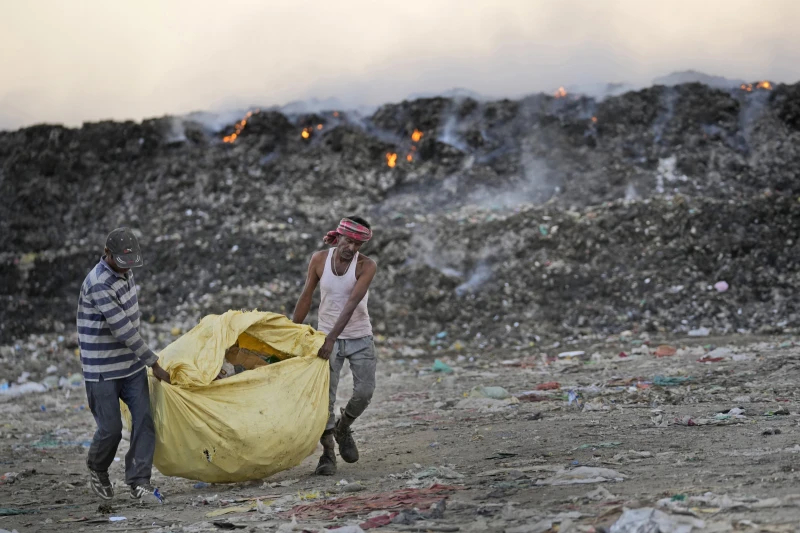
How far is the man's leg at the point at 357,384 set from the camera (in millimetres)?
4852

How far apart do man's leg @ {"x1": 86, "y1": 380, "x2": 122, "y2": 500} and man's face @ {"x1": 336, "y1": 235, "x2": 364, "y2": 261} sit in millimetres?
1369

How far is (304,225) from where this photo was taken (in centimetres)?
1473

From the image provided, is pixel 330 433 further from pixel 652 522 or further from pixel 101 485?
pixel 652 522

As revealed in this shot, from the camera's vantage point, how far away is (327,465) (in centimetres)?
486

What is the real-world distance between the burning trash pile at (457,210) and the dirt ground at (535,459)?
126 inches

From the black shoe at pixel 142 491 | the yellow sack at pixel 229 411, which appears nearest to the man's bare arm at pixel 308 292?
the yellow sack at pixel 229 411

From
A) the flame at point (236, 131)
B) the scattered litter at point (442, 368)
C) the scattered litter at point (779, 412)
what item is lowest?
the scattered litter at point (442, 368)

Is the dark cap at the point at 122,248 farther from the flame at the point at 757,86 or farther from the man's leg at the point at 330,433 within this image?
the flame at the point at 757,86

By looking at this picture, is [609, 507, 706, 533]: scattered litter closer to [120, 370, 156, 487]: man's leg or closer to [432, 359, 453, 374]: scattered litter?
[120, 370, 156, 487]: man's leg

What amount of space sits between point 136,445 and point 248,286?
875 cm

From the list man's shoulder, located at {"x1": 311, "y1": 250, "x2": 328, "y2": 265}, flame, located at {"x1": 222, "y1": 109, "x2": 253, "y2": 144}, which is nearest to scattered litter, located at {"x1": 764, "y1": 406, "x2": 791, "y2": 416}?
man's shoulder, located at {"x1": 311, "y1": 250, "x2": 328, "y2": 265}

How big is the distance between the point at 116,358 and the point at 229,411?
643 mm

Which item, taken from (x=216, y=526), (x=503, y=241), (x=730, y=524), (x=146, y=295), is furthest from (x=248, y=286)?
(x=730, y=524)

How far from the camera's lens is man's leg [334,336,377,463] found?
15.9ft
